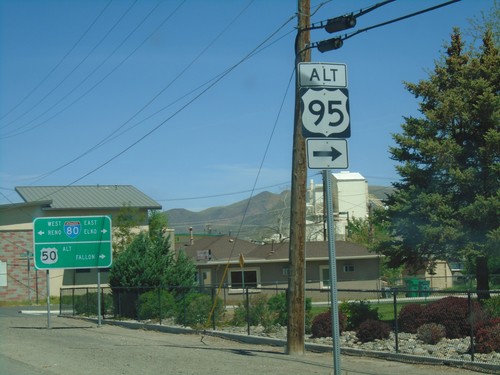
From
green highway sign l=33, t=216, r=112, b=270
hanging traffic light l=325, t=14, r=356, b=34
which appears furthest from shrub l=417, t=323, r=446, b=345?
green highway sign l=33, t=216, r=112, b=270

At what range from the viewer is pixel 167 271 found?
3147 cm

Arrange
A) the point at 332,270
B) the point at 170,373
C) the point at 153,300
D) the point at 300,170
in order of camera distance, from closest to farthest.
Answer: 1. the point at 332,270
2. the point at 170,373
3. the point at 300,170
4. the point at 153,300

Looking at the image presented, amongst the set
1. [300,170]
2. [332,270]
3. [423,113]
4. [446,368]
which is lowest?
[446,368]

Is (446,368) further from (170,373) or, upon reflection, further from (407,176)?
(407,176)

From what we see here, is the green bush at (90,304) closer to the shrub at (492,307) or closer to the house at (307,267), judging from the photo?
the house at (307,267)

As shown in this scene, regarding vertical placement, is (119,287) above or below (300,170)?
below

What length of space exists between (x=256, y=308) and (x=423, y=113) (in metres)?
9.28

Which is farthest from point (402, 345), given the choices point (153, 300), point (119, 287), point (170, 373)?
point (119, 287)

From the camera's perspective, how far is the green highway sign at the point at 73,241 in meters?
28.2

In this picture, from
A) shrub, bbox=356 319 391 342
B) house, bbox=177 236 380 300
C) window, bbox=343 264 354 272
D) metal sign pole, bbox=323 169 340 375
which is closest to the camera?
metal sign pole, bbox=323 169 340 375

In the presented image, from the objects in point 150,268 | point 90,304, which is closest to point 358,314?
point 150,268

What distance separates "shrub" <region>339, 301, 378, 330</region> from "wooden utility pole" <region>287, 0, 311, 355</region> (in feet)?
12.1

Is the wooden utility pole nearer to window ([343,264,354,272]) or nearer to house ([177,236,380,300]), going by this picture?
house ([177,236,380,300])

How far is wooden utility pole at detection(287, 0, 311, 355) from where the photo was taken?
16.4m
